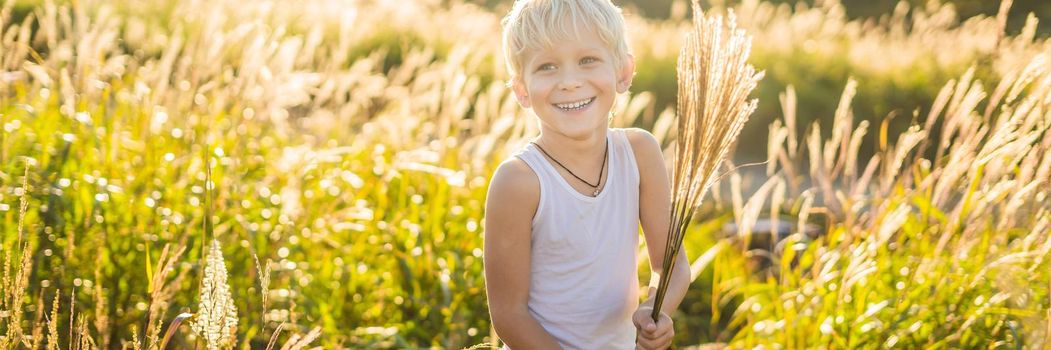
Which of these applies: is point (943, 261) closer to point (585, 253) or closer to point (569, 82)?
point (585, 253)

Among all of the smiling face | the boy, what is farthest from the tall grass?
the smiling face

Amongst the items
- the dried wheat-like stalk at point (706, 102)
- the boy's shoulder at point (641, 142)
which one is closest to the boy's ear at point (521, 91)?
the boy's shoulder at point (641, 142)

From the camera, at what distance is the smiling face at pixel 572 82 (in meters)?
2.28

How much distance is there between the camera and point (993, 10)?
21.6 meters

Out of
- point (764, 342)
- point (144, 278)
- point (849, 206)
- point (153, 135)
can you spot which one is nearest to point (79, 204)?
point (144, 278)

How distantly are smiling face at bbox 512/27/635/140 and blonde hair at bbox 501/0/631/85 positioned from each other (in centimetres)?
1

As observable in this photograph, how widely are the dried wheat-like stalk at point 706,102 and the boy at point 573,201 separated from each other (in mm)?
244

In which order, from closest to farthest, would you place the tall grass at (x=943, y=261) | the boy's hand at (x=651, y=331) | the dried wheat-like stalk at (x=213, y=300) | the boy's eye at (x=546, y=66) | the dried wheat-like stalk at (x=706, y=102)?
the dried wheat-like stalk at (x=213, y=300) → the dried wheat-like stalk at (x=706, y=102) → the boy's hand at (x=651, y=331) → the boy's eye at (x=546, y=66) → the tall grass at (x=943, y=261)

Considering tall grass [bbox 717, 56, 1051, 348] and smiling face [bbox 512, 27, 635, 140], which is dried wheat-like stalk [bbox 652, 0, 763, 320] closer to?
smiling face [bbox 512, 27, 635, 140]

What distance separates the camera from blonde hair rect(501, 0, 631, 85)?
2252 mm

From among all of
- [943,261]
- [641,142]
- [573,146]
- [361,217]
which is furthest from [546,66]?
[943,261]

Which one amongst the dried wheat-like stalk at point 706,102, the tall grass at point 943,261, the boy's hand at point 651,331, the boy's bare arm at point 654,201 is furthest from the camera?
the tall grass at point 943,261

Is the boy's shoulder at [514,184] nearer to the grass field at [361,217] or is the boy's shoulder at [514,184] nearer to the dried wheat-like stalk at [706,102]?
the dried wheat-like stalk at [706,102]

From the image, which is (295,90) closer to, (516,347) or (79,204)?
(79,204)
